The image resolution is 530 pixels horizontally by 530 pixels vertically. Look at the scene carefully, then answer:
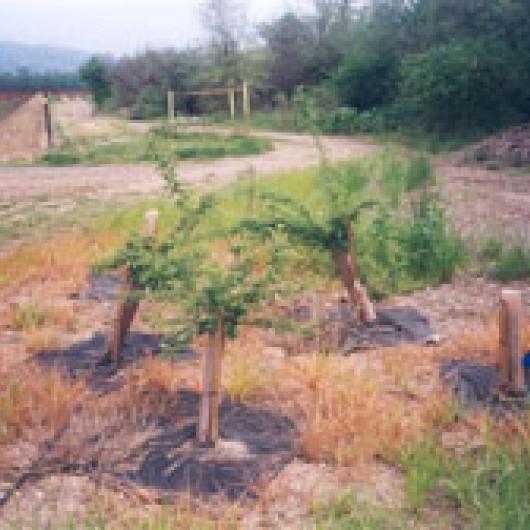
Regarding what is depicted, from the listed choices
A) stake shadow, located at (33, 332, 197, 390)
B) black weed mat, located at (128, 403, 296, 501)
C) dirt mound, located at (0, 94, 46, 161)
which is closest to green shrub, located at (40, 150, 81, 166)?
dirt mound, located at (0, 94, 46, 161)

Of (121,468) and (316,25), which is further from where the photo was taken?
(316,25)

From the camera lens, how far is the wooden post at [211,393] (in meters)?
2.98

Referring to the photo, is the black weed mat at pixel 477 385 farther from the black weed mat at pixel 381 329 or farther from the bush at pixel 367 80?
the bush at pixel 367 80

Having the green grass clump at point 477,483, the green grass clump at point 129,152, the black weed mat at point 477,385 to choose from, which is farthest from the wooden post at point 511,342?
the green grass clump at point 129,152

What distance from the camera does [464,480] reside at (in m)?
2.62

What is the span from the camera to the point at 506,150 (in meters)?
12.2

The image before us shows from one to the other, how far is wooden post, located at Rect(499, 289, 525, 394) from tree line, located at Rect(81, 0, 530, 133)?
74.3 inches

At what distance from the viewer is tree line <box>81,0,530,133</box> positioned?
50.3 ft

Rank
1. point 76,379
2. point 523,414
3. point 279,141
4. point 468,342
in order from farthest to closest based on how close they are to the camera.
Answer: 1. point 279,141
2. point 468,342
3. point 76,379
4. point 523,414

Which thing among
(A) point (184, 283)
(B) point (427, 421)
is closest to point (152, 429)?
(A) point (184, 283)

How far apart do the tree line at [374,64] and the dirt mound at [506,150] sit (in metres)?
1.76

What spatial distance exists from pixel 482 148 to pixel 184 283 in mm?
10637

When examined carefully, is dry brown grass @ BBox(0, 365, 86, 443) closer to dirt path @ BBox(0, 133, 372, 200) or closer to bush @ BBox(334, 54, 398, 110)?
dirt path @ BBox(0, 133, 372, 200)

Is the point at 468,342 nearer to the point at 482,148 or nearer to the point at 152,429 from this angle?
the point at 152,429
